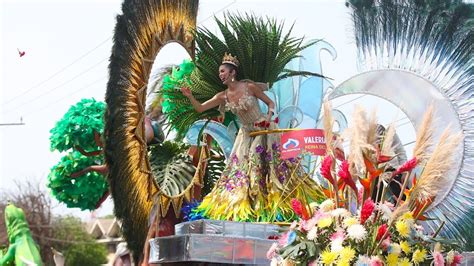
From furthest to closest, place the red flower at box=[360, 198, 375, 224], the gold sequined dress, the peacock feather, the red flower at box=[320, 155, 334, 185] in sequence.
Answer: the gold sequined dress, the peacock feather, the red flower at box=[320, 155, 334, 185], the red flower at box=[360, 198, 375, 224]

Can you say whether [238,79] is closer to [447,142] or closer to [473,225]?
[473,225]

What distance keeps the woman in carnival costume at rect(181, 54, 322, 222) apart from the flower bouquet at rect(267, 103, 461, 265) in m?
1.34

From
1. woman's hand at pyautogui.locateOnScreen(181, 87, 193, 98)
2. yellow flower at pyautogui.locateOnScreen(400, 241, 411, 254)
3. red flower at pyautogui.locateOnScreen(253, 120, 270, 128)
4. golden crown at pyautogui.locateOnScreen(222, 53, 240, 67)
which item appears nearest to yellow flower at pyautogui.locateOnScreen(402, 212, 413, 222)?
yellow flower at pyautogui.locateOnScreen(400, 241, 411, 254)

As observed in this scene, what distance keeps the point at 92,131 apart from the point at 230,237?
266 centimetres

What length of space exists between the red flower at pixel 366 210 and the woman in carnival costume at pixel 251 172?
5.12 feet

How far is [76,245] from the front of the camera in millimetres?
34062

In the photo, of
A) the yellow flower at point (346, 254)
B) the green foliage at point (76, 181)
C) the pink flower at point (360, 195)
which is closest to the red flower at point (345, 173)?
the pink flower at point (360, 195)

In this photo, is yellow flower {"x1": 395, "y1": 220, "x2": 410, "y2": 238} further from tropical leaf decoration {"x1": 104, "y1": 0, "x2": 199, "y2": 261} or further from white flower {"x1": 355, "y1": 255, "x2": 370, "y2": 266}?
tropical leaf decoration {"x1": 104, "y1": 0, "x2": 199, "y2": 261}

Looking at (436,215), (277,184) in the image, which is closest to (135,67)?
(277,184)

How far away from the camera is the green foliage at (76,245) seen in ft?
109

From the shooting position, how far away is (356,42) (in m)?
7.13

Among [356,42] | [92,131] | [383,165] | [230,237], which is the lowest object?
[230,237]

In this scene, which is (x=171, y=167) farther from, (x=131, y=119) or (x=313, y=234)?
(x=313, y=234)

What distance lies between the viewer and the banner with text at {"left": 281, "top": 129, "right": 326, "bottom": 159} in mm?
6066
